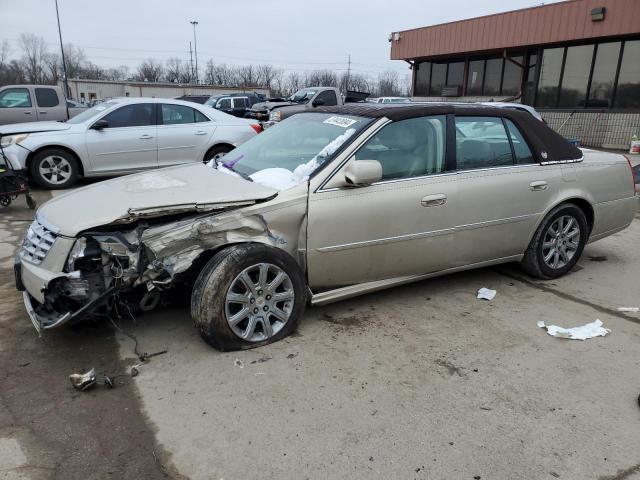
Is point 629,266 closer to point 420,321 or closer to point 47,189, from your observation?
point 420,321

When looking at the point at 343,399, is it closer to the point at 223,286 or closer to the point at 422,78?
the point at 223,286

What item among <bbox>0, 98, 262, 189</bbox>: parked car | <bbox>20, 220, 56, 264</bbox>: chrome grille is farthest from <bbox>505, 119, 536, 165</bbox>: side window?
<bbox>0, 98, 262, 189</bbox>: parked car

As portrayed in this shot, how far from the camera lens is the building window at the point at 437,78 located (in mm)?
24125

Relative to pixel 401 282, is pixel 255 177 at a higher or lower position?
higher

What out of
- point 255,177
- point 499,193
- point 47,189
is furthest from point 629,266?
point 47,189

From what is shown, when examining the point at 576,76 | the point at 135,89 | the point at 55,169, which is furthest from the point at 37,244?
the point at 135,89

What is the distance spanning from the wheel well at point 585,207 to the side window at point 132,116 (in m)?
7.05

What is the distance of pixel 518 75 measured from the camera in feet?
66.8

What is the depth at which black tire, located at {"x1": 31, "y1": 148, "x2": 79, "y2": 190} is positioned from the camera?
817 cm

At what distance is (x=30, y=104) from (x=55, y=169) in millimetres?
5984

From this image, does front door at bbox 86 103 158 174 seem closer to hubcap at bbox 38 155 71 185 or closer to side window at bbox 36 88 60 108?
hubcap at bbox 38 155 71 185

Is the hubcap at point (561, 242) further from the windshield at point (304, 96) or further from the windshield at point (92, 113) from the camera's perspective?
the windshield at point (304, 96)

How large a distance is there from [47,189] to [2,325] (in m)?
5.72

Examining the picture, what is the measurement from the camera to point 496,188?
4055 mm
